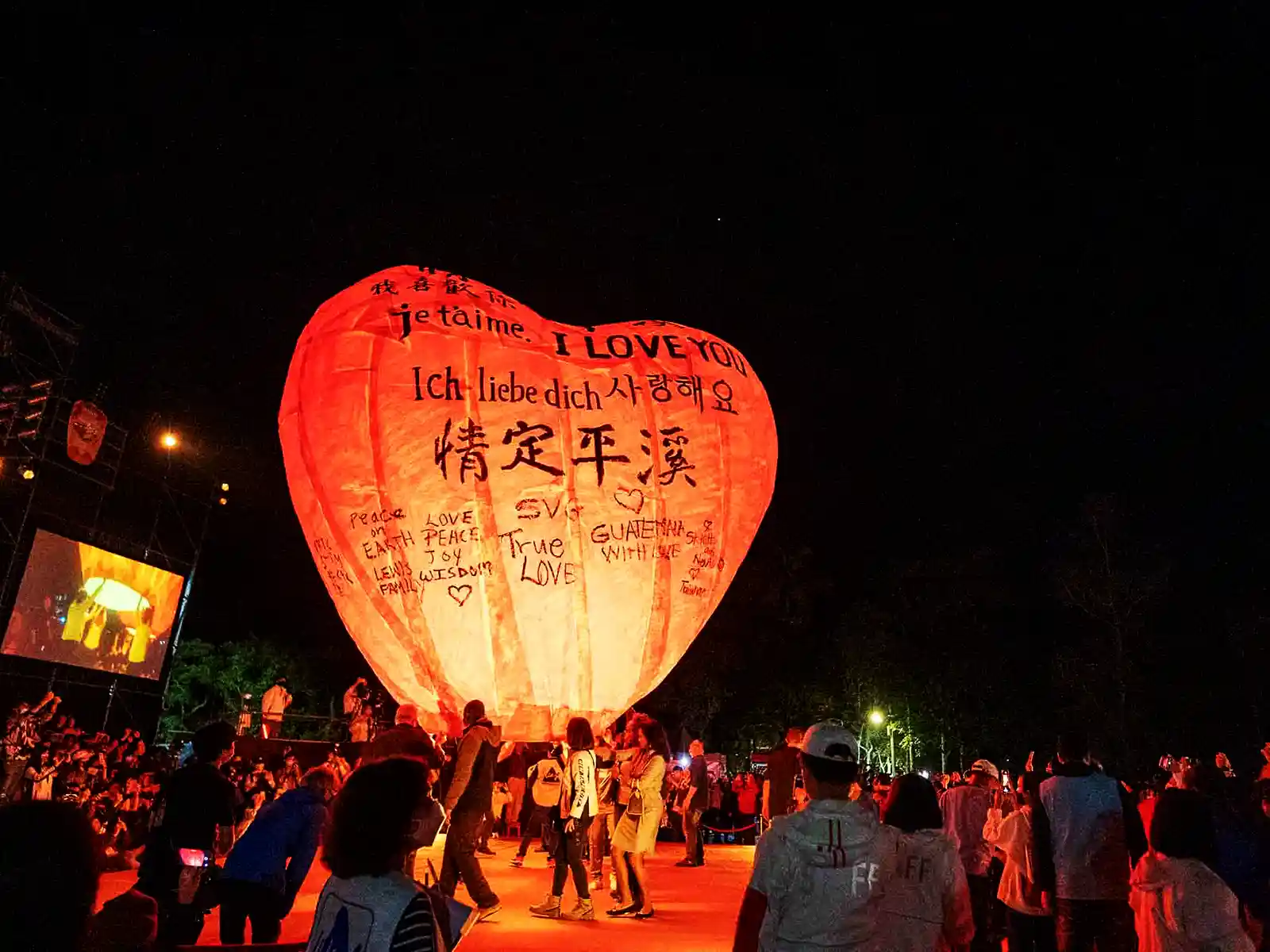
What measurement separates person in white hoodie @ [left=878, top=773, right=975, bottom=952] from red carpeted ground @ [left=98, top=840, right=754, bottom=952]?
3488 mm

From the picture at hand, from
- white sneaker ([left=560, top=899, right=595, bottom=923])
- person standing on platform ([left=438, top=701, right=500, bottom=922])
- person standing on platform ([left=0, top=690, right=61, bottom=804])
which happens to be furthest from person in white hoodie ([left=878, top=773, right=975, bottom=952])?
person standing on platform ([left=0, top=690, right=61, bottom=804])

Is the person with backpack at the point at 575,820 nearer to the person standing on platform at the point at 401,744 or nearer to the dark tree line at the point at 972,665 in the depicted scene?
the person standing on platform at the point at 401,744

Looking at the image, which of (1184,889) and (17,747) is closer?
(1184,889)

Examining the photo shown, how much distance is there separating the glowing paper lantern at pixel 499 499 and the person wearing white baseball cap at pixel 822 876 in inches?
214

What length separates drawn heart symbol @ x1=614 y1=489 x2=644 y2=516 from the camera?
833cm

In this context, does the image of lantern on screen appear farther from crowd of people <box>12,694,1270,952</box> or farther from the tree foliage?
crowd of people <box>12,694,1270,952</box>

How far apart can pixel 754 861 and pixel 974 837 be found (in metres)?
4.35

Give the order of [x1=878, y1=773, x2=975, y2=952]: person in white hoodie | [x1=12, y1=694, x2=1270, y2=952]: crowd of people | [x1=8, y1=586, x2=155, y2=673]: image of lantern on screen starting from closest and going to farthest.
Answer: [x1=12, y1=694, x2=1270, y2=952]: crowd of people → [x1=878, y1=773, x2=975, y2=952]: person in white hoodie → [x1=8, y1=586, x2=155, y2=673]: image of lantern on screen

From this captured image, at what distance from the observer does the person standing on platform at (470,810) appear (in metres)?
6.43

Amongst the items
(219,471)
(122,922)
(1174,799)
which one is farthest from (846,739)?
(219,471)

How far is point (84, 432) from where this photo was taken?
1686 cm

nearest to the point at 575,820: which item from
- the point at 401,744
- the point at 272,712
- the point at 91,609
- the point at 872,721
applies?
the point at 401,744

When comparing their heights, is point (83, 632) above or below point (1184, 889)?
above

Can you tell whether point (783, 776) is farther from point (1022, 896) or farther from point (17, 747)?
point (17, 747)
